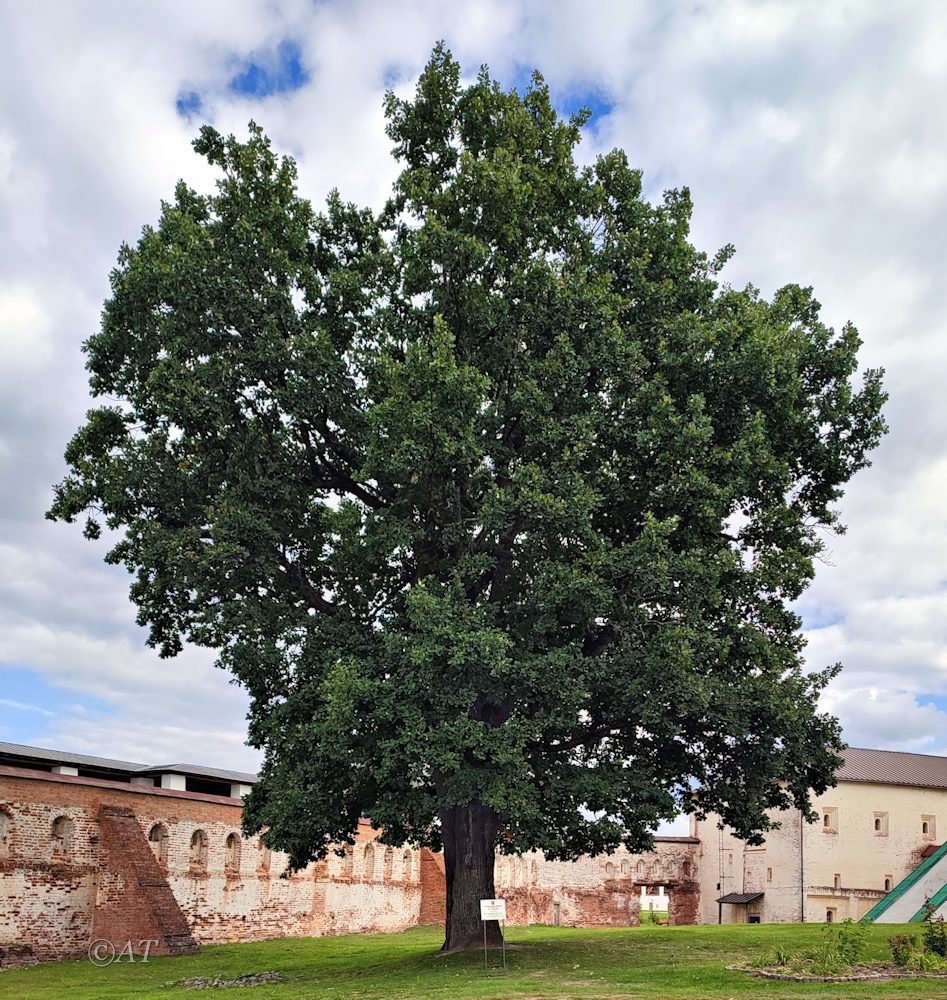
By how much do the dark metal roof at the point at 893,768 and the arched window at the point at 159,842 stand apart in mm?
30347

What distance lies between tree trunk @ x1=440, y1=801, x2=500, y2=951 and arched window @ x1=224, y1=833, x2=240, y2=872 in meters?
11.5

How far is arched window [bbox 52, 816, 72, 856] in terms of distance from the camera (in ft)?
78.3

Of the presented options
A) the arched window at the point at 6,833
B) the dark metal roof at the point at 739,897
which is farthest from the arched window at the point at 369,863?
the dark metal roof at the point at 739,897

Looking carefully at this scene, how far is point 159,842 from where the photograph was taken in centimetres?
2759

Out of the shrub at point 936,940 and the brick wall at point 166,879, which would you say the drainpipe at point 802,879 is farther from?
the shrub at point 936,940

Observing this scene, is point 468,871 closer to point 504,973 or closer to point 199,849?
point 504,973

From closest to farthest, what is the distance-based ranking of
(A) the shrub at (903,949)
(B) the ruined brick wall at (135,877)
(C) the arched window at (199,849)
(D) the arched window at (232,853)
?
(A) the shrub at (903,949), (B) the ruined brick wall at (135,877), (C) the arched window at (199,849), (D) the arched window at (232,853)

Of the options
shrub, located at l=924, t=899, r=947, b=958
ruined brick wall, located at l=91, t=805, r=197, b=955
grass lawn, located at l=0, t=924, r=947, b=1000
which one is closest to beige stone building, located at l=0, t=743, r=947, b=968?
ruined brick wall, located at l=91, t=805, r=197, b=955

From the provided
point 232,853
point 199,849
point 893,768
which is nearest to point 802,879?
point 893,768

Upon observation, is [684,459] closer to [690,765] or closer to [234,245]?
[690,765]

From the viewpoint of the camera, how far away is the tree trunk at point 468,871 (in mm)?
20219

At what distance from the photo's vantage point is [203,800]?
95.0 feet

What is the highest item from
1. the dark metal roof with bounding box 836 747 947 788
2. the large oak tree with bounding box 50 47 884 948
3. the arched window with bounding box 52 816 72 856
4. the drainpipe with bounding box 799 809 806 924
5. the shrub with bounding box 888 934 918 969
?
the large oak tree with bounding box 50 47 884 948

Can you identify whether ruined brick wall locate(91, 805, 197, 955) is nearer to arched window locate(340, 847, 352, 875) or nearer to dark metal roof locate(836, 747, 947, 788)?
arched window locate(340, 847, 352, 875)
